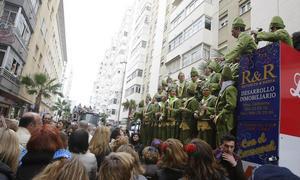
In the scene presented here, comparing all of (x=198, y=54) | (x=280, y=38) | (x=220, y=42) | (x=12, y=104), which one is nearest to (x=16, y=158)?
(x=280, y=38)

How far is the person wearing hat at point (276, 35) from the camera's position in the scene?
5.01 m

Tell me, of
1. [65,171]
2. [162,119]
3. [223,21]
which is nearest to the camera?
[65,171]

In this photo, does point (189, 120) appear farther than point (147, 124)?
No

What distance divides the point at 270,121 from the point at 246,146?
66 cm

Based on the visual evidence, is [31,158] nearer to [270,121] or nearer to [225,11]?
[270,121]

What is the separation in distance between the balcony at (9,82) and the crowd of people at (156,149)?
46.5ft

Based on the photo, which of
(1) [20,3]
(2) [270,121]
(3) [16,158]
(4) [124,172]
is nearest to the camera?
(4) [124,172]

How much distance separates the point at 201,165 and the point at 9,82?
21023mm

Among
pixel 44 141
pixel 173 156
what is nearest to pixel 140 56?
pixel 173 156

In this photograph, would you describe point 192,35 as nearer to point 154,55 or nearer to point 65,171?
point 154,55

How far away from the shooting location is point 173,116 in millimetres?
8219

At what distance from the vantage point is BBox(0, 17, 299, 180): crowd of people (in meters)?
2.59

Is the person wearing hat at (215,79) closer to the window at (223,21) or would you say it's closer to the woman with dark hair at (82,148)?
the woman with dark hair at (82,148)

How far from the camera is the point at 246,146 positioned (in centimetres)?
461
